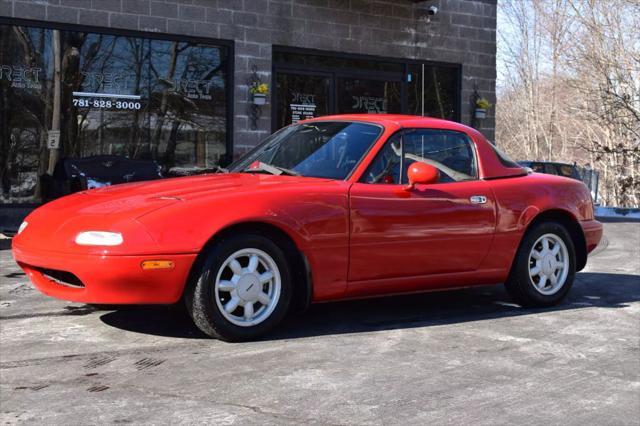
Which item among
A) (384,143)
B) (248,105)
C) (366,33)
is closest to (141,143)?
(248,105)

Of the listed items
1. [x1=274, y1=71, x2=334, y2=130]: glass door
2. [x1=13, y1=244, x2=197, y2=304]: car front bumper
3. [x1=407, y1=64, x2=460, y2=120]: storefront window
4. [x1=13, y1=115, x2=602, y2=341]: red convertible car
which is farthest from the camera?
[x1=407, y1=64, x2=460, y2=120]: storefront window

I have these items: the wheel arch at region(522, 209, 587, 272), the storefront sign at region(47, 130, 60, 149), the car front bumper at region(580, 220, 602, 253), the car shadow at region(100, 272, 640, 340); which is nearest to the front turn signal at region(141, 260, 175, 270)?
the car shadow at region(100, 272, 640, 340)

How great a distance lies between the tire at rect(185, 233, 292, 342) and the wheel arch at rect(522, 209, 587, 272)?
2.25 m

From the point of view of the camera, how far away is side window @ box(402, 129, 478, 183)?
552 cm

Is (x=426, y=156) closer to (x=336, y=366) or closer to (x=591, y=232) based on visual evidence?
(x=591, y=232)

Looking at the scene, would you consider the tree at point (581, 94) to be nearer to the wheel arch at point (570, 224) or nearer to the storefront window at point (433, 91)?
the storefront window at point (433, 91)

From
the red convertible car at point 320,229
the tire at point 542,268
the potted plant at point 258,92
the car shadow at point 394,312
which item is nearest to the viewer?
the red convertible car at point 320,229

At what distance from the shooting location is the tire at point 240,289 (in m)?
4.48

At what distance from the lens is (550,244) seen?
6.13m

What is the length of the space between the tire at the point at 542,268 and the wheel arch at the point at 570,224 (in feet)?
0.19

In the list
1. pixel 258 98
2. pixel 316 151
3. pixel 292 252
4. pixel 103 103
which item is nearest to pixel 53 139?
pixel 103 103

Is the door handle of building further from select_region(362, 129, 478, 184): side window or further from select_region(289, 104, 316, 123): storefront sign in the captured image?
select_region(289, 104, 316, 123): storefront sign

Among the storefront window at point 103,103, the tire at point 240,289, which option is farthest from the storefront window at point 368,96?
the tire at point 240,289

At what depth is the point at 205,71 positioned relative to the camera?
1289 centimetres
